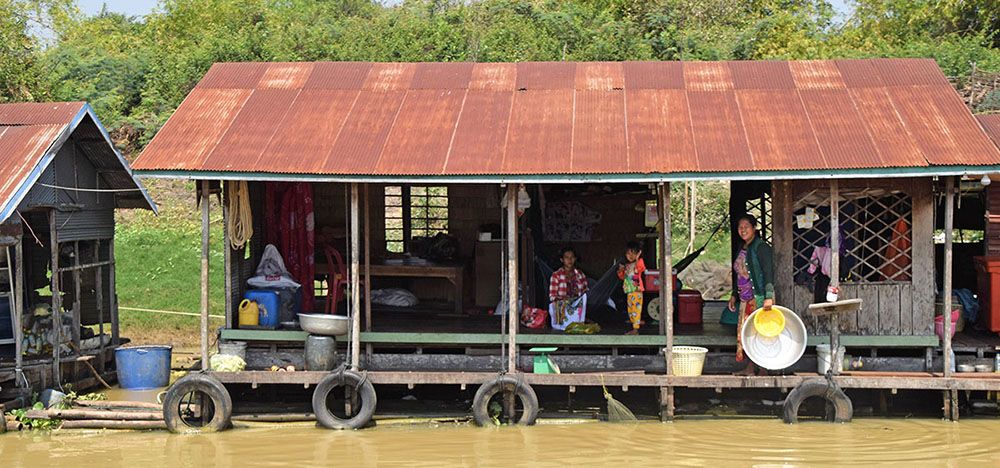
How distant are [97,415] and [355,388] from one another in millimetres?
2813

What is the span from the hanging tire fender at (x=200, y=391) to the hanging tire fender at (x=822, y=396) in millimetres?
5830

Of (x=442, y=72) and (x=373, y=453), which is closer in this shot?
(x=373, y=453)

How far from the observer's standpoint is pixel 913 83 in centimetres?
1401

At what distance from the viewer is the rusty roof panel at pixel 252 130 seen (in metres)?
12.8

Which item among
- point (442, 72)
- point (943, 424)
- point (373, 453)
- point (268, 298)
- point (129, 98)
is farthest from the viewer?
point (129, 98)

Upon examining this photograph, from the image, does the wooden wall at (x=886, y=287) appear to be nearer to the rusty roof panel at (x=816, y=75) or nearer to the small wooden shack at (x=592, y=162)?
the small wooden shack at (x=592, y=162)

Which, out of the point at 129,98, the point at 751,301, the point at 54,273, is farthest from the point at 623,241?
the point at 129,98

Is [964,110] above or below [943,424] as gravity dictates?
above

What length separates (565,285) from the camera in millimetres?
14094

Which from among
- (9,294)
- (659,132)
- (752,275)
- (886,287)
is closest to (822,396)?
(886,287)

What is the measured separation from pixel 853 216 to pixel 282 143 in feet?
20.2

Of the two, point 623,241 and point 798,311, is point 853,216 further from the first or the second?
point 623,241

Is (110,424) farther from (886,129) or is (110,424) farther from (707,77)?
(886,129)

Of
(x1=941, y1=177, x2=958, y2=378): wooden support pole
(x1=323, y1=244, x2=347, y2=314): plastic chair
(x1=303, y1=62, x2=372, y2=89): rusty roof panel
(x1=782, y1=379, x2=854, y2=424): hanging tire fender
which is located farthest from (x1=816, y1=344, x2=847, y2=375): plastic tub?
(x1=303, y1=62, x2=372, y2=89): rusty roof panel
